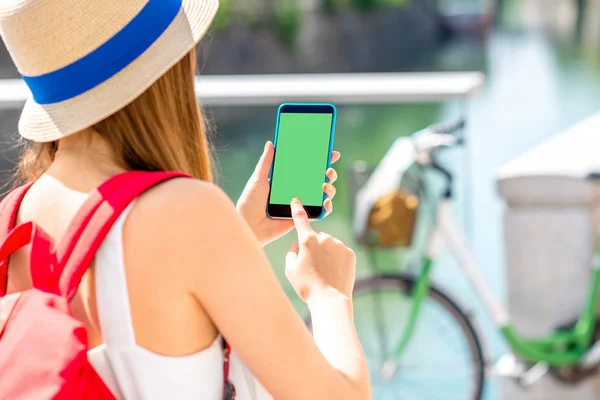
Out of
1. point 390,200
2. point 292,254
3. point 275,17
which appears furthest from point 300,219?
point 275,17

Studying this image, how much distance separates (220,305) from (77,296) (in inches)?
6.3

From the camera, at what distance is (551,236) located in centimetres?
374

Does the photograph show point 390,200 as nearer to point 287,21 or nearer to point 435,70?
point 287,21

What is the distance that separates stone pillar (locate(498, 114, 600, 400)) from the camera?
3.67 m

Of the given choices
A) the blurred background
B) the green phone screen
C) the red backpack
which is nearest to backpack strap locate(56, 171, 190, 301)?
the red backpack

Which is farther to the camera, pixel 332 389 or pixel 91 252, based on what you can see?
pixel 332 389

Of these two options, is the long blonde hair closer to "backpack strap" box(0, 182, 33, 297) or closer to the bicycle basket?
"backpack strap" box(0, 182, 33, 297)

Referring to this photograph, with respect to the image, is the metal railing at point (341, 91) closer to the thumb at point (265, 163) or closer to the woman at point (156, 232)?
the thumb at point (265, 163)

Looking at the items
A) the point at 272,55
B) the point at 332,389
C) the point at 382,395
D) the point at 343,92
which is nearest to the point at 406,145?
the point at 343,92

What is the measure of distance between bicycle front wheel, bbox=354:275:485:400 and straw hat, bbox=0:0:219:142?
2646mm

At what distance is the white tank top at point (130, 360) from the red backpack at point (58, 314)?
2cm

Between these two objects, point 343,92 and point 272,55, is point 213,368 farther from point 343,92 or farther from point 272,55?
point 272,55

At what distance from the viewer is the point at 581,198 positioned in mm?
3674

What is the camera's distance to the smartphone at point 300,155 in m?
1.57
